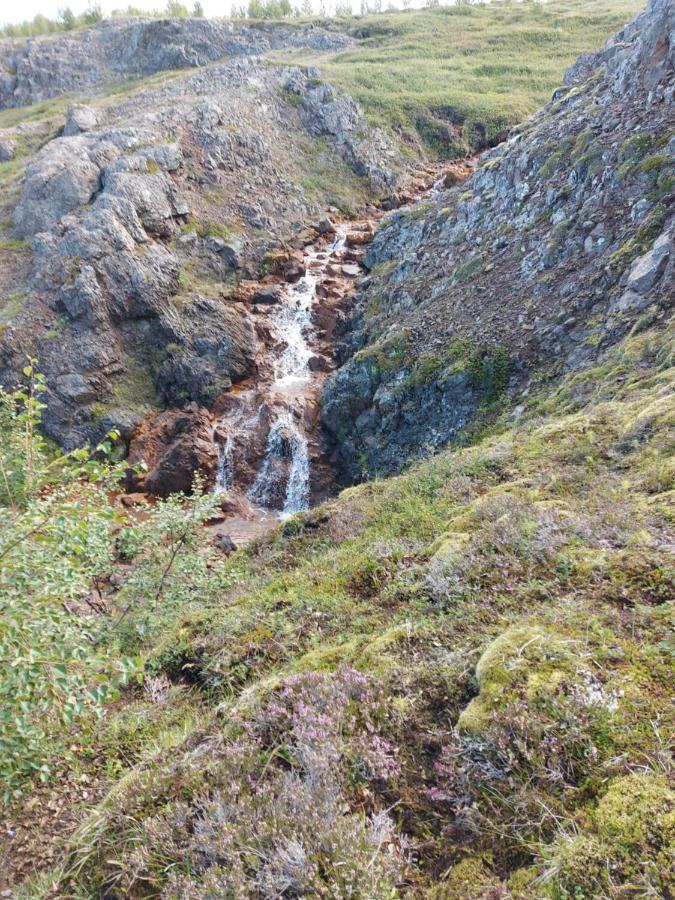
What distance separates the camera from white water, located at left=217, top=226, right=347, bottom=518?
67.7 ft

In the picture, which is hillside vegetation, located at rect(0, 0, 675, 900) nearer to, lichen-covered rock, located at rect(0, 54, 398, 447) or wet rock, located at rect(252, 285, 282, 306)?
lichen-covered rock, located at rect(0, 54, 398, 447)

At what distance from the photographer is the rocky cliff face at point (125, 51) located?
58375 mm

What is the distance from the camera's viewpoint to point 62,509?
3.82 meters

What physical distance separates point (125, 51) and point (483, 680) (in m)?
80.3

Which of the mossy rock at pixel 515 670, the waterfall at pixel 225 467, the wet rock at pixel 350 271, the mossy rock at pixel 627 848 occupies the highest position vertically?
the wet rock at pixel 350 271

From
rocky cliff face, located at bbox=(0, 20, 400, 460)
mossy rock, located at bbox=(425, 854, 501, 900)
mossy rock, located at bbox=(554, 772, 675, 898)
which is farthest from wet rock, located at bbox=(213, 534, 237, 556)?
mossy rock, located at bbox=(554, 772, 675, 898)

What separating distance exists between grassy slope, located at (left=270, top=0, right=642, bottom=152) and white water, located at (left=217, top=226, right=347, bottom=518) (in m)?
23.9

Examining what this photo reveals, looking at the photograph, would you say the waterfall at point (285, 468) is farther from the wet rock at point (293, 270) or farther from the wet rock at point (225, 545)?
the wet rock at point (293, 270)

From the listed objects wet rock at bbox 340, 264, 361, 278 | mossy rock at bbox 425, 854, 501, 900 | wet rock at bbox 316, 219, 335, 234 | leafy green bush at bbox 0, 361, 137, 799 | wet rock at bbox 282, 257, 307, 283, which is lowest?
mossy rock at bbox 425, 854, 501, 900

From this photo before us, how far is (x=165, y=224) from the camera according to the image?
2681 centimetres

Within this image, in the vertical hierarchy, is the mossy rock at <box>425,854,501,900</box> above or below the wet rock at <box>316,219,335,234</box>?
below

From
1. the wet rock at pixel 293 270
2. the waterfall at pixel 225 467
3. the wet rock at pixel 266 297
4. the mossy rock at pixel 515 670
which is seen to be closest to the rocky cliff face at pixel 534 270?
the waterfall at pixel 225 467

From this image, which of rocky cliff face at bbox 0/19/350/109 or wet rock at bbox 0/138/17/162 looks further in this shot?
rocky cliff face at bbox 0/19/350/109

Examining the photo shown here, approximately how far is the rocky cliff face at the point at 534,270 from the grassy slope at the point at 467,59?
21.9m
